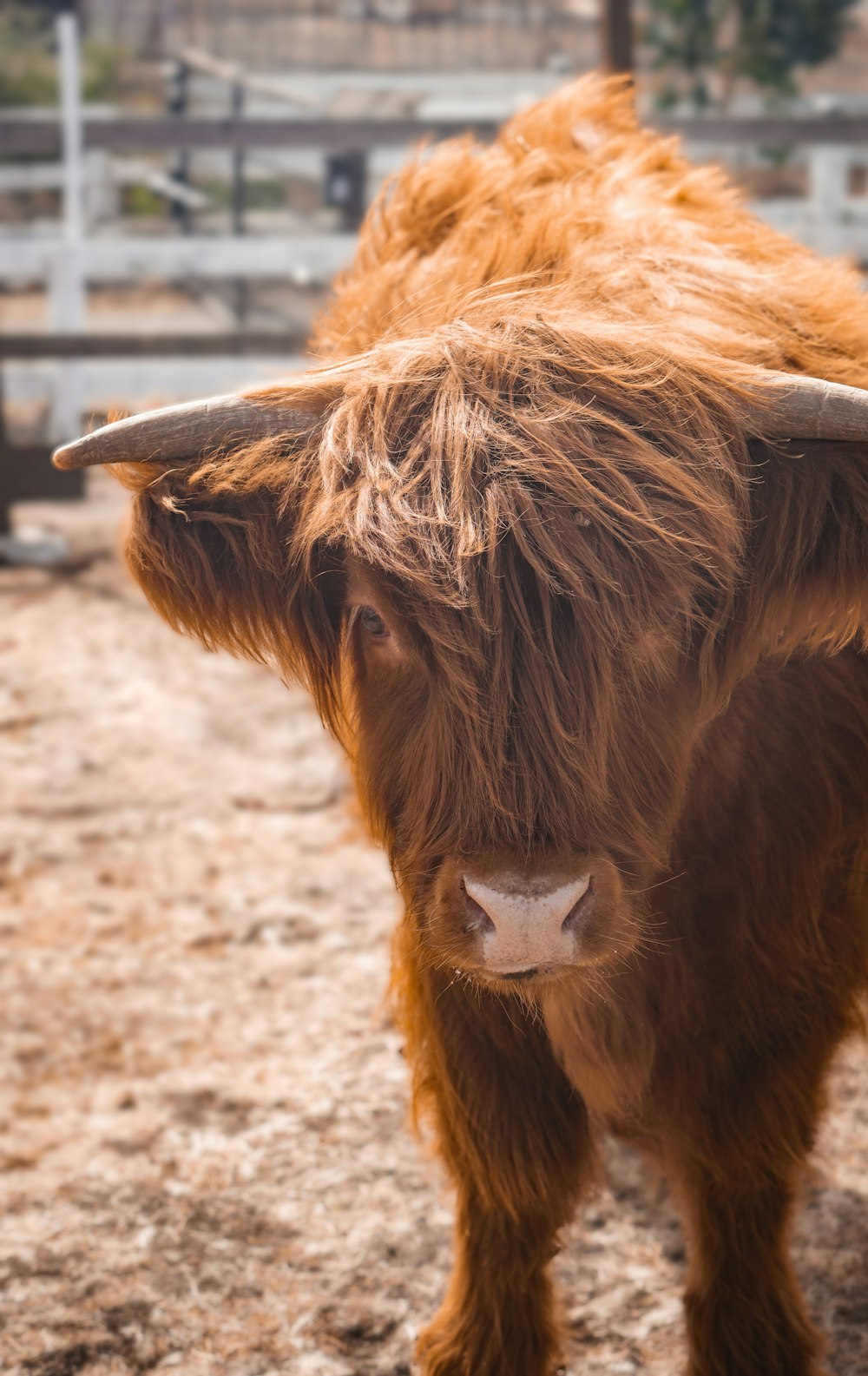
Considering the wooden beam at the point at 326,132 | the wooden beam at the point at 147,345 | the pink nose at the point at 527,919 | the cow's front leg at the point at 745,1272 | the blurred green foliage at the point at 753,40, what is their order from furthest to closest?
1. the blurred green foliage at the point at 753,40
2. the wooden beam at the point at 326,132
3. the wooden beam at the point at 147,345
4. the cow's front leg at the point at 745,1272
5. the pink nose at the point at 527,919

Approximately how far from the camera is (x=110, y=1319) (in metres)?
2.41

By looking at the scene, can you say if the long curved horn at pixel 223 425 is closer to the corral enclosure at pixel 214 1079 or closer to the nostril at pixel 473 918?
the nostril at pixel 473 918

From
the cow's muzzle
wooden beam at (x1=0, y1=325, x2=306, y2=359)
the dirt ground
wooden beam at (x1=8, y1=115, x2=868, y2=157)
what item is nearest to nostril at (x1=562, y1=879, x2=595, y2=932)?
the cow's muzzle

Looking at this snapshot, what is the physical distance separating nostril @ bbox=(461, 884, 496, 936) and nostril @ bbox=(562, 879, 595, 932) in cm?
9

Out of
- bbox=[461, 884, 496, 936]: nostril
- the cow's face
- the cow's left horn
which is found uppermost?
the cow's left horn

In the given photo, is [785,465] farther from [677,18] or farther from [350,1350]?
[677,18]

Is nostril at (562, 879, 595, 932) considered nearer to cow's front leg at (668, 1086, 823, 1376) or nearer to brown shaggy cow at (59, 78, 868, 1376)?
brown shaggy cow at (59, 78, 868, 1376)

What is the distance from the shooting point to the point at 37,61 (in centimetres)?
2005

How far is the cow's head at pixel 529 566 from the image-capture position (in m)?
1.64

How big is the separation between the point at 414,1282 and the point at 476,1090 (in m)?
0.67

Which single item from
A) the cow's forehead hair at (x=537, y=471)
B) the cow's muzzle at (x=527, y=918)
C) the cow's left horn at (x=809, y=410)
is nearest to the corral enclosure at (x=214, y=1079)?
the cow's muzzle at (x=527, y=918)

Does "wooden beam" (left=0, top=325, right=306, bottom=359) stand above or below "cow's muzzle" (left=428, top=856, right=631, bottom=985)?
below

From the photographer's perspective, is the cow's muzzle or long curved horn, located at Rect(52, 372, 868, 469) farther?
long curved horn, located at Rect(52, 372, 868, 469)

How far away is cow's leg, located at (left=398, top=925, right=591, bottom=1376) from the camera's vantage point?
2076mm
